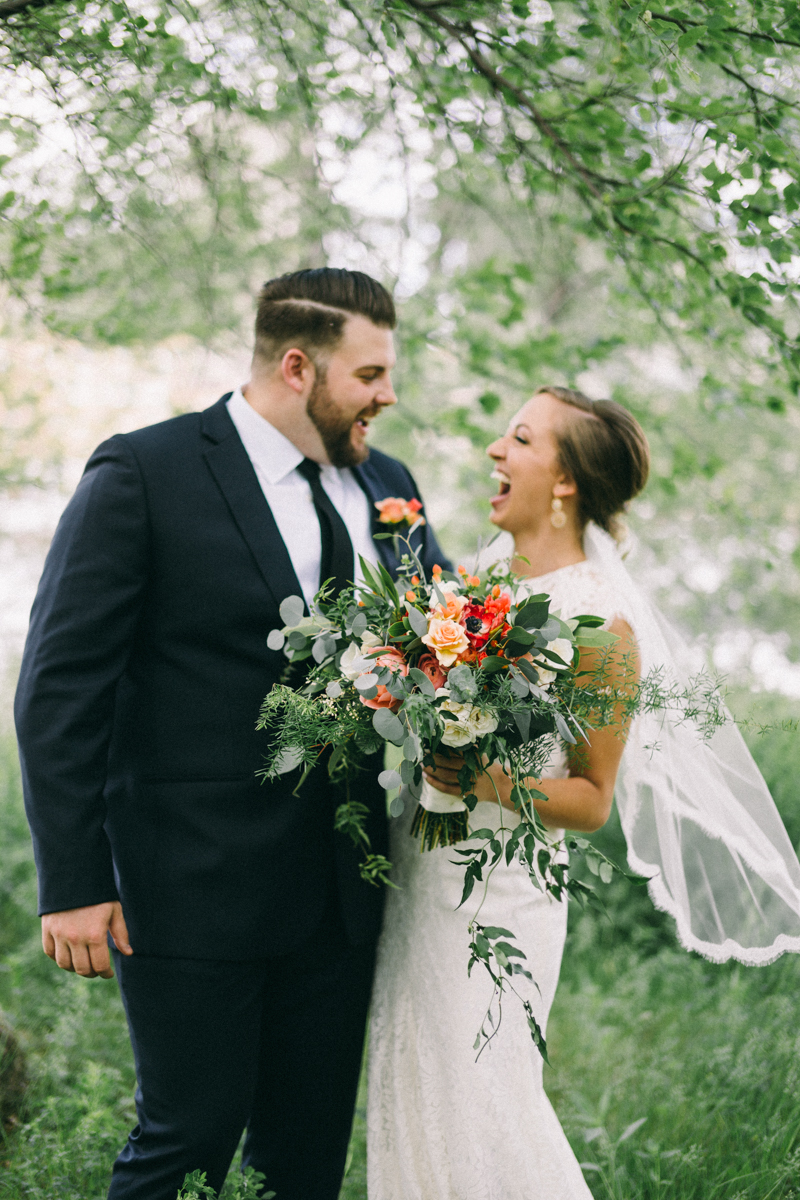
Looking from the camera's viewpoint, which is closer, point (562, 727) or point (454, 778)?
point (562, 727)

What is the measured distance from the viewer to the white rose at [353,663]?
1.75 metres

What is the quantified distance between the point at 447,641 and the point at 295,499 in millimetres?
836

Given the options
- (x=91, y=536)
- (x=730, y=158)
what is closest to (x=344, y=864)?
(x=91, y=536)

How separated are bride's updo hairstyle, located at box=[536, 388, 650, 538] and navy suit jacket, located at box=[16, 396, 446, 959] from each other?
2.85 feet

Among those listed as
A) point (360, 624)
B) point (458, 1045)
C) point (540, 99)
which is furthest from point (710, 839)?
point (540, 99)

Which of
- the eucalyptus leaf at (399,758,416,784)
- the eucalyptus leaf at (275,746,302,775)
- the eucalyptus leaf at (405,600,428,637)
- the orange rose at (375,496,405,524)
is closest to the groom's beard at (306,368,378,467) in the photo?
the orange rose at (375,496,405,524)

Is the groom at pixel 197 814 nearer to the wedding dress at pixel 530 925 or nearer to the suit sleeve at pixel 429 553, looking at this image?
the wedding dress at pixel 530 925

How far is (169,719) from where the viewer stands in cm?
209

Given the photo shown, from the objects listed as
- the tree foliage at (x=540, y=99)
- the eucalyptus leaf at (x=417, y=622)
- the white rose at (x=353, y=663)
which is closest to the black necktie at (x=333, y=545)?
the white rose at (x=353, y=663)

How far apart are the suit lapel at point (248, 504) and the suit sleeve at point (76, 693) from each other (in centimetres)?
27

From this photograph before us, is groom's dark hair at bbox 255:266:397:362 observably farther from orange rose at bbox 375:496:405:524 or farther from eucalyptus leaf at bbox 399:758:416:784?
eucalyptus leaf at bbox 399:758:416:784

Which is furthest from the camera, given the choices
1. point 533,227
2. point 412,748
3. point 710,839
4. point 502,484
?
point 533,227

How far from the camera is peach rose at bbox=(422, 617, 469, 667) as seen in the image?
170 centimetres

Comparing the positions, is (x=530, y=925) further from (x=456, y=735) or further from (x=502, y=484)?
(x=502, y=484)
